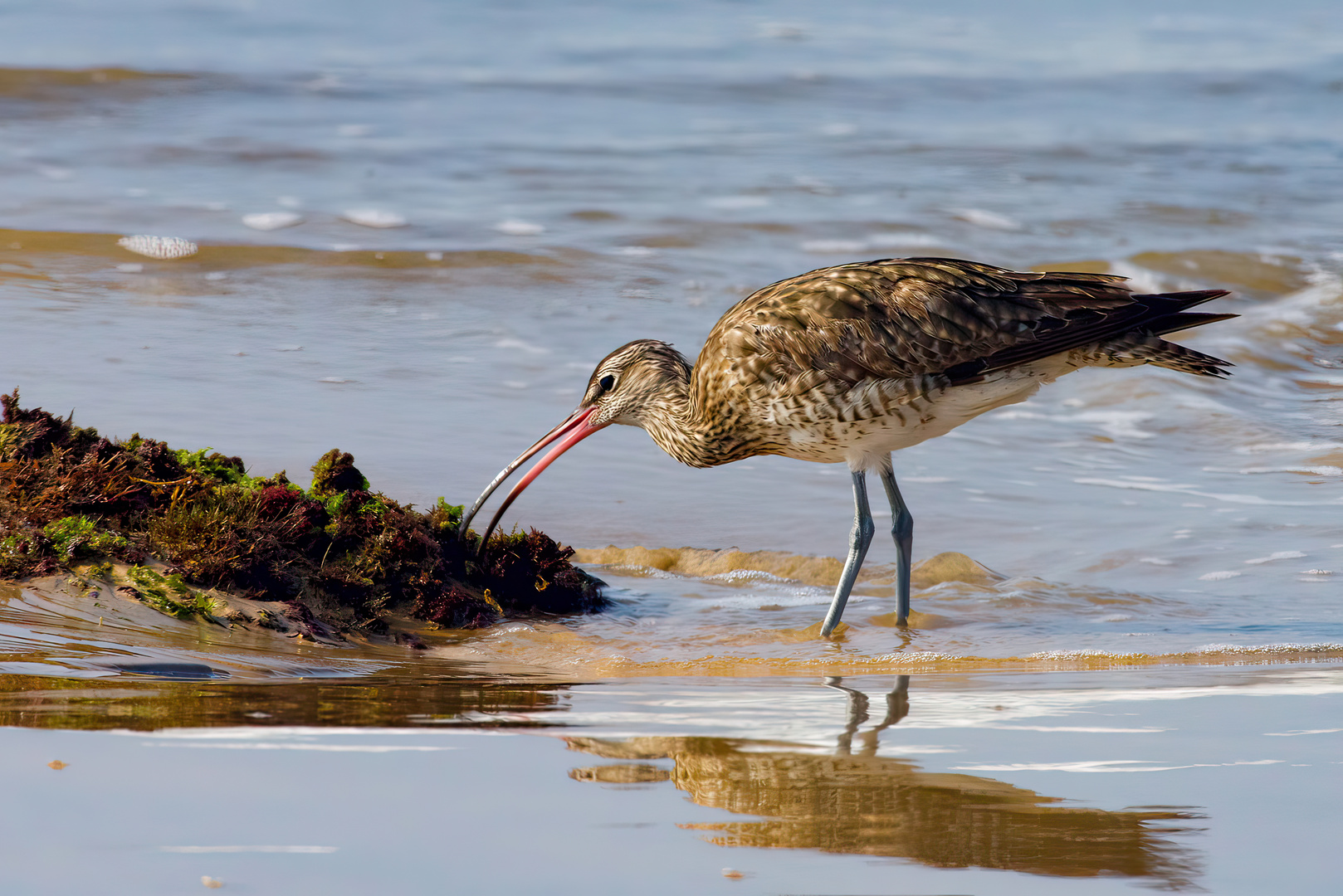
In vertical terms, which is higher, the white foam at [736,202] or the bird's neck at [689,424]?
the white foam at [736,202]

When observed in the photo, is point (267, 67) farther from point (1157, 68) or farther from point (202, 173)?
point (1157, 68)

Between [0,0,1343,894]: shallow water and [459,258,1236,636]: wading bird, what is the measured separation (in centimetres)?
78

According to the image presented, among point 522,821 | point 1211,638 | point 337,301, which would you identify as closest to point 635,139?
point 337,301

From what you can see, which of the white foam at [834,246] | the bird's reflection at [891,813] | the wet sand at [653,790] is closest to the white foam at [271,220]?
the white foam at [834,246]

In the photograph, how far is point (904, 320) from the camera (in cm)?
638

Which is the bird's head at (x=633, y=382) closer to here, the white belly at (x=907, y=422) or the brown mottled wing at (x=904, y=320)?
the brown mottled wing at (x=904, y=320)

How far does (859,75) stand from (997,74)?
9.93 feet

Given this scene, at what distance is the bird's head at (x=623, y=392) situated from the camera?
7.09 m

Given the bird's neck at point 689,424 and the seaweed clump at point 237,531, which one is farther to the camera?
the bird's neck at point 689,424

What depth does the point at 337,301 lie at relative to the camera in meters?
12.1

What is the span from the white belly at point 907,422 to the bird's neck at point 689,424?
32cm

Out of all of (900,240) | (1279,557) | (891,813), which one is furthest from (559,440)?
(900,240)

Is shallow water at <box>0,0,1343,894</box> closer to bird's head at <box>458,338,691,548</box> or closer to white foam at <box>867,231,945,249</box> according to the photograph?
white foam at <box>867,231,945,249</box>

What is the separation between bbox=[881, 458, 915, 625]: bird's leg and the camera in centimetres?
652
